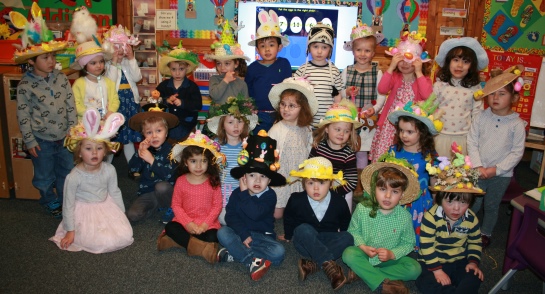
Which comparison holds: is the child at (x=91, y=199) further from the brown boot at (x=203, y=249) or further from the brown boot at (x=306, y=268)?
the brown boot at (x=306, y=268)

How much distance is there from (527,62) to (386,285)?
3.75 m

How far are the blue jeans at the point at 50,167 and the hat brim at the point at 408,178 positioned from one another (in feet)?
8.80

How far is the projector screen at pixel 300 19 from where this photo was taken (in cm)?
594

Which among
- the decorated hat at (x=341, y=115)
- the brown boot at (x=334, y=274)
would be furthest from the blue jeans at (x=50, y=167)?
the brown boot at (x=334, y=274)

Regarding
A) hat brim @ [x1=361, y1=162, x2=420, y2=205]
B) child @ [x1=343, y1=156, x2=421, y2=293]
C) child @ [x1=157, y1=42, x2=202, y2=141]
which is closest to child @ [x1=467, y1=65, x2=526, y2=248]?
hat brim @ [x1=361, y1=162, x2=420, y2=205]

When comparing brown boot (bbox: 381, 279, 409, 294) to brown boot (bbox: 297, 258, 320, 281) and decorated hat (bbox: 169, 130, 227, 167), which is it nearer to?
brown boot (bbox: 297, 258, 320, 281)

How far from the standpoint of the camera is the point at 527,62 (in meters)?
5.14

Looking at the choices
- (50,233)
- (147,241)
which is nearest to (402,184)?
(147,241)

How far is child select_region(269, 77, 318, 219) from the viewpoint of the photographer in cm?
369

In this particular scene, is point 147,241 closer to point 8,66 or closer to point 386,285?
point 386,285

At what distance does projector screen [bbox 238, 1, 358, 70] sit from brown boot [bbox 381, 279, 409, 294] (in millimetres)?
3885

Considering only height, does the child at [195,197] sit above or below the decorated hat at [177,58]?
below

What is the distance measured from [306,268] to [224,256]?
24.7 inches

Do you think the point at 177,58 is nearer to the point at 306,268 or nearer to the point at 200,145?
the point at 200,145
